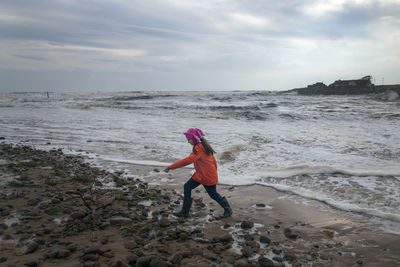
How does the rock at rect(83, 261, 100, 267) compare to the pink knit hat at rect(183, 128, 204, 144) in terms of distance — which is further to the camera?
the pink knit hat at rect(183, 128, 204, 144)

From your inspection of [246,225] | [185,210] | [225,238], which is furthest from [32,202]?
[246,225]

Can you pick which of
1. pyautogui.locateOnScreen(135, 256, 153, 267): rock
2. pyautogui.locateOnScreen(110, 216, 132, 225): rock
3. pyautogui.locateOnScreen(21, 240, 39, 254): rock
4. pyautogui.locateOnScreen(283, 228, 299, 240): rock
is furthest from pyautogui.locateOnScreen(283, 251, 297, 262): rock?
pyautogui.locateOnScreen(21, 240, 39, 254): rock

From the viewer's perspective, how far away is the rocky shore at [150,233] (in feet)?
10.6

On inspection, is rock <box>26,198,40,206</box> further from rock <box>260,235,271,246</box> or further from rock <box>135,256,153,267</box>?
rock <box>260,235,271,246</box>

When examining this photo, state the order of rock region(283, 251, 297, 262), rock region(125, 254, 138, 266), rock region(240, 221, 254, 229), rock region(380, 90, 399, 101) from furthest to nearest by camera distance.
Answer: rock region(380, 90, 399, 101)
rock region(240, 221, 254, 229)
rock region(283, 251, 297, 262)
rock region(125, 254, 138, 266)

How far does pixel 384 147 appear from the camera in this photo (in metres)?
10.5

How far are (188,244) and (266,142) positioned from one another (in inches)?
351

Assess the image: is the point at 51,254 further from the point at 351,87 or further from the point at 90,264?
the point at 351,87

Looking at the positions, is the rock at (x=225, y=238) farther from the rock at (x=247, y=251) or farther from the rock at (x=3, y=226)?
the rock at (x=3, y=226)

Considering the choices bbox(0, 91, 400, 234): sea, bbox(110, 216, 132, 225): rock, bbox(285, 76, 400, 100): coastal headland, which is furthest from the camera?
bbox(285, 76, 400, 100): coastal headland

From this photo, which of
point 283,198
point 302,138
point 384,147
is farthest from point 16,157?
point 384,147

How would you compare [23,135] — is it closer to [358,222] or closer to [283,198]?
[283,198]

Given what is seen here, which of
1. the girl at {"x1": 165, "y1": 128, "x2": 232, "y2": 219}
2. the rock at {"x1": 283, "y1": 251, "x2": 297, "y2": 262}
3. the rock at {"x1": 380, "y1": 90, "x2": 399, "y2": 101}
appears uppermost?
the rock at {"x1": 380, "y1": 90, "x2": 399, "y2": 101}

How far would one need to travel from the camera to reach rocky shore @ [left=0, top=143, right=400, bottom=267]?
10.6 ft
